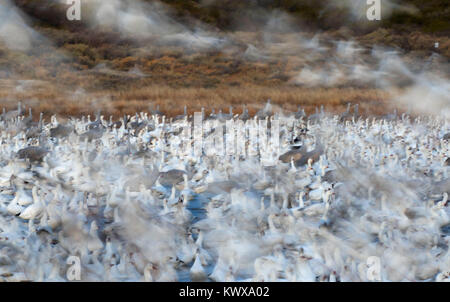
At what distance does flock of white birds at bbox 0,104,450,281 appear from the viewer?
583 centimetres

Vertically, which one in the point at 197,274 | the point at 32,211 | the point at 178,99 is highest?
the point at 178,99

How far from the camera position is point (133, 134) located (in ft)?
49.2

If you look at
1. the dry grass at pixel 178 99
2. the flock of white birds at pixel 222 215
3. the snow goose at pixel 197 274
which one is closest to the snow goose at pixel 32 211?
the flock of white birds at pixel 222 215

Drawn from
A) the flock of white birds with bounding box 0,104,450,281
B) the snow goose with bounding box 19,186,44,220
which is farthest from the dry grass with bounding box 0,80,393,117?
the snow goose with bounding box 19,186,44,220

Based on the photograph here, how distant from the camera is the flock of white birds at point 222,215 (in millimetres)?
5832

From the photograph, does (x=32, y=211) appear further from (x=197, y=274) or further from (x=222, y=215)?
(x=197, y=274)

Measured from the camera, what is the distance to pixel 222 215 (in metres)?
7.58

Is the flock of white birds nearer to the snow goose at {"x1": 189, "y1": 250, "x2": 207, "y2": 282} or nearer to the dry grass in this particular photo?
the snow goose at {"x1": 189, "y1": 250, "x2": 207, "y2": 282}

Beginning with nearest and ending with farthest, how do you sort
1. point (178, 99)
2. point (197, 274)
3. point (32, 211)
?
point (197, 274), point (32, 211), point (178, 99)

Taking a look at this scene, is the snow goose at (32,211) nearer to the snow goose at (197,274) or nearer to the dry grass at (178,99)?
the snow goose at (197,274)

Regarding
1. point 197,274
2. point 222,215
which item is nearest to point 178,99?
point 222,215

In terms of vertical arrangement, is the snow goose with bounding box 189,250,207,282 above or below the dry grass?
below

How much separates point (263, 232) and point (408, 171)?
13.4 feet

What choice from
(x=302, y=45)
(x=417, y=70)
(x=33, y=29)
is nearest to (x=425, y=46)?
(x=417, y=70)
